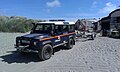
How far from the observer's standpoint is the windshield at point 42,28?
1044cm

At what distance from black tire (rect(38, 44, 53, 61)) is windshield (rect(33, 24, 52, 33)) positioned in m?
1.25

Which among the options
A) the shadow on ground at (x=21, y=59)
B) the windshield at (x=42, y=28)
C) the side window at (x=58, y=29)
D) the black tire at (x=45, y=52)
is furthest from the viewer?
the side window at (x=58, y=29)

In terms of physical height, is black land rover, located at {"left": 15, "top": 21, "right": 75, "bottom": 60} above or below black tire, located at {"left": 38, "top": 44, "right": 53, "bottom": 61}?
above

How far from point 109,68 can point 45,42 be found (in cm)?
367

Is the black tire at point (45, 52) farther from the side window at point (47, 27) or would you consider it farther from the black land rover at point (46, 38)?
the side window at point (47, 27)

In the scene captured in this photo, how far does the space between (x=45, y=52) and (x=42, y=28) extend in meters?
1.99

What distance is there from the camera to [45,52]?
9.36 metres

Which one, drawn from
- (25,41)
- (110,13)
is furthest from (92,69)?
(110,13)

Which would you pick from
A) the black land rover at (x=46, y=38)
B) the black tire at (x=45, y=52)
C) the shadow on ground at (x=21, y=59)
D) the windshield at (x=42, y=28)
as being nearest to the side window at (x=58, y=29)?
the black land rover at (x=46, y=38)

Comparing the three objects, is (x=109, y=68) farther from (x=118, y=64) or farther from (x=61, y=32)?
(x=61, y=32)

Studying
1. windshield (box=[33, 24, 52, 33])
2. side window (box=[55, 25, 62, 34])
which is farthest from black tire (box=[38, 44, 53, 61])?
side window (box=[55, 25, 62, 34])

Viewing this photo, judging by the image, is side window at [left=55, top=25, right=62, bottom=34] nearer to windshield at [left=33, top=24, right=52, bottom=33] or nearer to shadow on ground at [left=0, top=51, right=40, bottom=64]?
windshield at [left=33, top=24, right=52, bottom=33]

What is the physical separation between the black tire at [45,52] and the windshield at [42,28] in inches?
49.1

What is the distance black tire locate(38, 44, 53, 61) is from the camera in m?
9.04
